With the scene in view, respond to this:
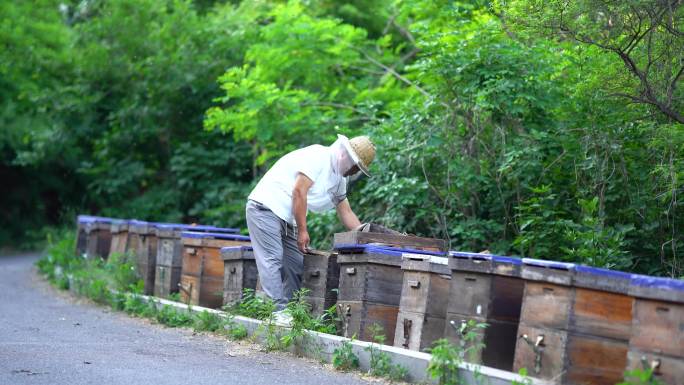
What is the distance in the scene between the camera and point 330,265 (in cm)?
896

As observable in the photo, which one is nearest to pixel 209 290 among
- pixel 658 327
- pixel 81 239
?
pixel 658 327

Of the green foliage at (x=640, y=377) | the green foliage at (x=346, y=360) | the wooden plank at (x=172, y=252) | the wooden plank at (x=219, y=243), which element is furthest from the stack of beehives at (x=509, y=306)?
the wooden plank at (x=172, y=252)

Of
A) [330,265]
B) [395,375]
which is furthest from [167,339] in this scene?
[395,375]

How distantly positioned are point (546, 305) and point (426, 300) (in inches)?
54.0

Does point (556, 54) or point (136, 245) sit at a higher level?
point (556, 54)

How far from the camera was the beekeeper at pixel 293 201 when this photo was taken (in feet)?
29.7

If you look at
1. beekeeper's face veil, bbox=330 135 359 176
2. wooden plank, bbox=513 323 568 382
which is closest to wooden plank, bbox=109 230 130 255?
beekeeper's face veil, bbox=330 135 359 176

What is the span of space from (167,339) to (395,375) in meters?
3.17

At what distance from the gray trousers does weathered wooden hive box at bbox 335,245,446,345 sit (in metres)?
1.14

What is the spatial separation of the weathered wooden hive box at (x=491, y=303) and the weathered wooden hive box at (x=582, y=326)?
0.52 m

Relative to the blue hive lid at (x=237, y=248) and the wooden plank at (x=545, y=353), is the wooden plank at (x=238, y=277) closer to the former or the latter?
the blue hive lid at (x=237, y=248)

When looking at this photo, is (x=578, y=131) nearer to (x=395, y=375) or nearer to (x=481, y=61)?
(x=481, y=61)

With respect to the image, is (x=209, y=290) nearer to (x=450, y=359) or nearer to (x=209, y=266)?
(x=209, y=266)

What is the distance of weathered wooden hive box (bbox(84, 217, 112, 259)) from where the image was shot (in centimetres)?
1521
